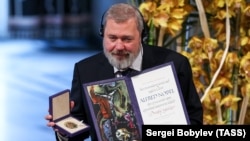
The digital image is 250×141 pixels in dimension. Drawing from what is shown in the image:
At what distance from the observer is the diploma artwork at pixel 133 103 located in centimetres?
175

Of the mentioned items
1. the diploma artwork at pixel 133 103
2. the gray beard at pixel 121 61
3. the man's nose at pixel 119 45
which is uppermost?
the man's nose at pixel 119 45

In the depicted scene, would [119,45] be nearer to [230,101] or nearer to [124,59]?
[124,59]

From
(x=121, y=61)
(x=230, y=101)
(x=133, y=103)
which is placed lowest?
(x=230, y=101)

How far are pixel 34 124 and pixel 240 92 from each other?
2649 millimetres

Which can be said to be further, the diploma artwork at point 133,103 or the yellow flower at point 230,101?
the yellow flower at point 230,101

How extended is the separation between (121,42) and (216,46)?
92 centimetres

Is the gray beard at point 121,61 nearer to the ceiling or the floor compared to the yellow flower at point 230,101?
nearer to the ceiling

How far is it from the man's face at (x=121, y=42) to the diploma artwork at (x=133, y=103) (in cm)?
10

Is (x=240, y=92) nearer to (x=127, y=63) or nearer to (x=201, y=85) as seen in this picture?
(x=201, y=85)

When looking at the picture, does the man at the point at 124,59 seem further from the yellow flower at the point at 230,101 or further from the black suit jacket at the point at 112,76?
the yellow flower at the point at 230,101

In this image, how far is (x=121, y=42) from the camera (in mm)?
1823

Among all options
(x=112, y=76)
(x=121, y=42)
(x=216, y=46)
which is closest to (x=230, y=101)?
(x=216, y=46)

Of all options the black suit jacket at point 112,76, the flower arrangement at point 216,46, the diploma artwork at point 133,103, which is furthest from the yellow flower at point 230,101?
the diploma artwork at point 133,103

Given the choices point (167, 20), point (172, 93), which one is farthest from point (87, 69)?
point (167, 20)
